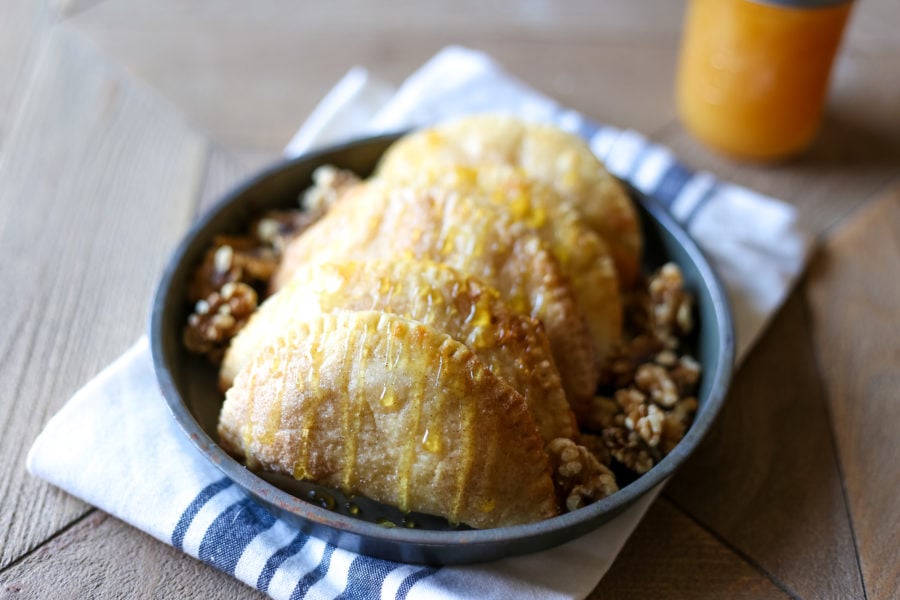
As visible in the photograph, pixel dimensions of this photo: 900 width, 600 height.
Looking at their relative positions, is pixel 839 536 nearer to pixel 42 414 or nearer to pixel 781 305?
pixel 781 305

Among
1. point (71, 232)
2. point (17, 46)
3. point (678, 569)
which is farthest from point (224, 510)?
point (17, 46)

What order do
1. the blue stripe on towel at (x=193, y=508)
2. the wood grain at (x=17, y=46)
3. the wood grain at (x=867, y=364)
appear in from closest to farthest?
1. the blue stripe on towel at (x=193, y=508)
2. the wood grain at (x=867, y=364)
3. the wood grain at (x=17, y=46)

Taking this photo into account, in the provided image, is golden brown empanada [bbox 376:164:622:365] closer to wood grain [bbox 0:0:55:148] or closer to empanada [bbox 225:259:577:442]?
empanada [bbox 225:259:577:442]

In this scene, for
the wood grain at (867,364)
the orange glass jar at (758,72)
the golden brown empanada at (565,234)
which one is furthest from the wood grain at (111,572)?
the orange glass jar at (758,72)

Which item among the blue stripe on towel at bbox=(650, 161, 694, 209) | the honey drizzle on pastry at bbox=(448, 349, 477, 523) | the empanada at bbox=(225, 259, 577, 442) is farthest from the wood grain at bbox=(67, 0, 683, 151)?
the honey drizzle on pastry at bbox=(448, 349, 477, 523)

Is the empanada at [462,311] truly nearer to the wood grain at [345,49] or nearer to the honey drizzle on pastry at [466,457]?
the honey drizzle on pastry at [466,457]

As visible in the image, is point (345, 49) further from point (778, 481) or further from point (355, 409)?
point (778, 481)
